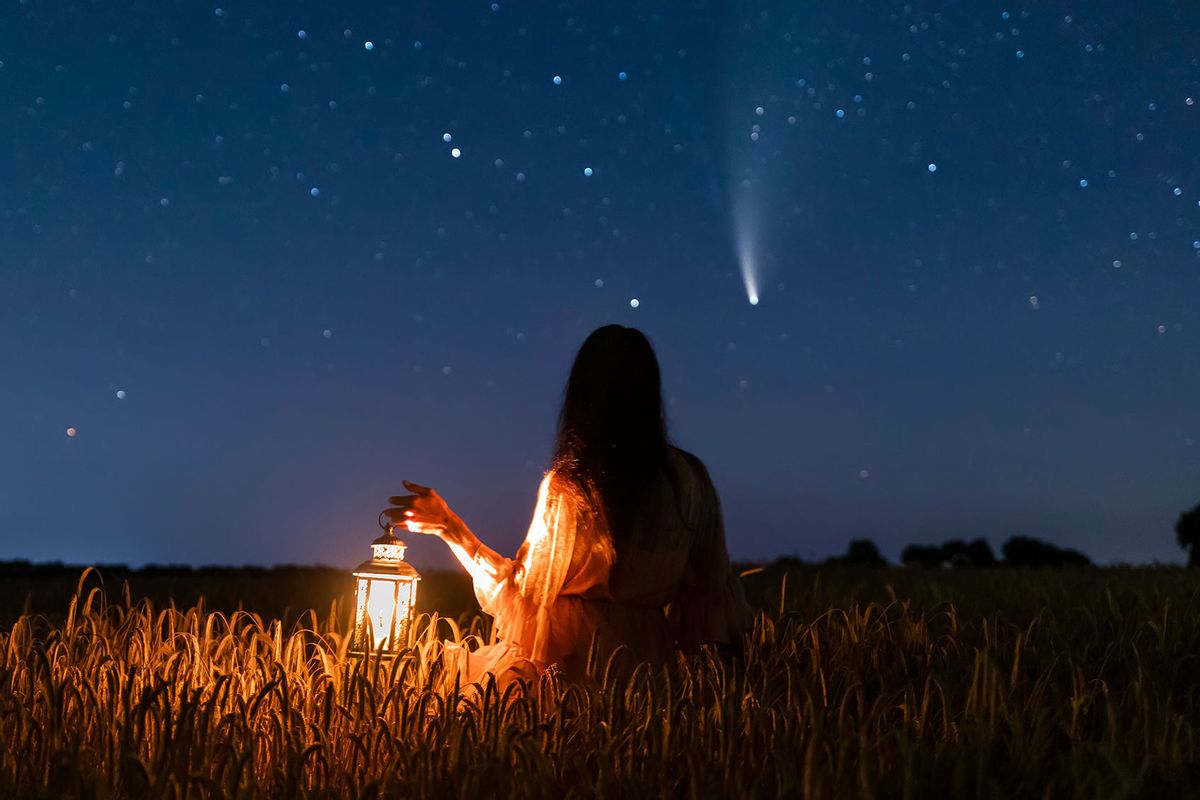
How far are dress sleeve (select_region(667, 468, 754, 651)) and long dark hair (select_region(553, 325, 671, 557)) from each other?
46 cm

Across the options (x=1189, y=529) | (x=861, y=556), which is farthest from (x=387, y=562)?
(x=1189, y=529)

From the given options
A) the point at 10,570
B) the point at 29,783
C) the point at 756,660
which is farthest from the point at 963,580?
the point at 10,570

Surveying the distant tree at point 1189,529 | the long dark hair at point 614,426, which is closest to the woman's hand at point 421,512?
the long dark hair at point 614,426

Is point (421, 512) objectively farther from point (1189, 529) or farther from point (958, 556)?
point (1189, 529)

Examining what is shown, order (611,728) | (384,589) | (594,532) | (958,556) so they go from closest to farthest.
A: 1. (611,728)
2. (594,532)
3. (384,589)
4. (958,556)

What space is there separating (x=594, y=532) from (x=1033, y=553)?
1346 centimetres

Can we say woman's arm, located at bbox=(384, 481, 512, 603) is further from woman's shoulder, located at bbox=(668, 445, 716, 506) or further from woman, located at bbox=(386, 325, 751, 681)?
woman's shoulder, located at bbox=(668, 445, 716, 506)

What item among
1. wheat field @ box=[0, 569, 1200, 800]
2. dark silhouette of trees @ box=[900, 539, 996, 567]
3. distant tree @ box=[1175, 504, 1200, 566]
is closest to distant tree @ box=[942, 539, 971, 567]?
dark silhouette of trees @ box=[900, 539, 996, 567]

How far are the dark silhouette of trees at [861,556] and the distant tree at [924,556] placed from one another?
42 cm

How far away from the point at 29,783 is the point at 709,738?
6.85 feet

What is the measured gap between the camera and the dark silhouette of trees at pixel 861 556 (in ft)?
45.3

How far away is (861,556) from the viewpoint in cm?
1479

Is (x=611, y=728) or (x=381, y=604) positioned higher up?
(x=381, y=604)

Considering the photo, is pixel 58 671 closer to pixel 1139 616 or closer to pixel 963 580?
pixel 1139 616
